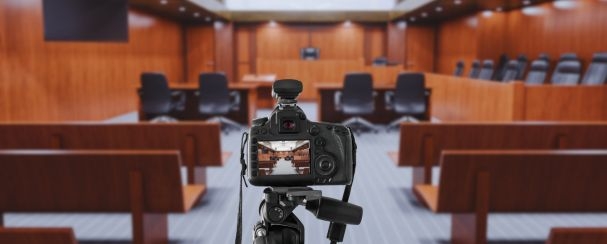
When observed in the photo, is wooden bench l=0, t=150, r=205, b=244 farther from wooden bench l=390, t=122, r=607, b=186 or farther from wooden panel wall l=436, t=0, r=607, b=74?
wooden panel wall l=436, t=0, r=607, b=74

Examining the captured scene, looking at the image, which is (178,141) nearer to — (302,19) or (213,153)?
(213,153)

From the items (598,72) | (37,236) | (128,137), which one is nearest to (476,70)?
(598,72)

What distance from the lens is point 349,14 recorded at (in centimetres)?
1459

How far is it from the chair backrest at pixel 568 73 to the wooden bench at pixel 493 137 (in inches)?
149

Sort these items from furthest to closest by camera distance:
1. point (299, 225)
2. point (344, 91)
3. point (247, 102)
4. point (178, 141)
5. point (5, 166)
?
A: point (247, 102)
point (344, 91)
point (178, 141)
point (5, 166)
point (299, 225)

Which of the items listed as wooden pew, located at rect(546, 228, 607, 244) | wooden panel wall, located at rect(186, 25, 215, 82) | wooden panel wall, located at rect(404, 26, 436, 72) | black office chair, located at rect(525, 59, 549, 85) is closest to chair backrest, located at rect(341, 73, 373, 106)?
black office chair, located at rect(525, 59, 549, 85)

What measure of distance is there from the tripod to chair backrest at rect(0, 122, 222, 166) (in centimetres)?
245

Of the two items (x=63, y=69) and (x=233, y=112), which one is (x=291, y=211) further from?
(x=63, y=69)

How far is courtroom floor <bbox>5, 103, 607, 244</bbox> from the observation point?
3121 mm

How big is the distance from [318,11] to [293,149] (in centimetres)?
1381

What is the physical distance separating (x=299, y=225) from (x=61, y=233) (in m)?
0.51

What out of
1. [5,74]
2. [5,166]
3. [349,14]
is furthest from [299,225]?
[349,14]

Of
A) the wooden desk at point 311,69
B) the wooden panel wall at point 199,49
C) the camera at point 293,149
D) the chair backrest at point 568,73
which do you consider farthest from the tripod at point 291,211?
A: the wooden panel wall at point 199,49

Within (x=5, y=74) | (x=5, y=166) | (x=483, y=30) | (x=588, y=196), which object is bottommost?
(x=588, y=196)
